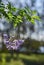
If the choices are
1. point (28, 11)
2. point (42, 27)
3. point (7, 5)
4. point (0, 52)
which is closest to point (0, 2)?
point (7, 5)

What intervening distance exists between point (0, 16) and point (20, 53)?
17093mm

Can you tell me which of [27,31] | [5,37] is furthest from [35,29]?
[5,37]

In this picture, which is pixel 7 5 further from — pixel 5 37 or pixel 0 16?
pixel 5 37

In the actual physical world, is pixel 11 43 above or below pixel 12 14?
below

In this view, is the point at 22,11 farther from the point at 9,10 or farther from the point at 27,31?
the point at 27,31

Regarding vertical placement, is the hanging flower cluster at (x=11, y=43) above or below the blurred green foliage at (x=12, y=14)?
below

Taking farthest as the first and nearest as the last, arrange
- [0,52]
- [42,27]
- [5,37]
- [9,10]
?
[0,52] < [42,27] < [5,37] < [9,10]

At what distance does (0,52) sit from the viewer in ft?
Result: 62.1

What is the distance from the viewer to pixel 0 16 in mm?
1969

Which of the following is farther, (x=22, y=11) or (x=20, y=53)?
(x=20, y=53)

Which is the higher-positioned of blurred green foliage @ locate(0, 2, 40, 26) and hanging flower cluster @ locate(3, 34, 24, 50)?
blurred green foliage @ locate(0, 2, 40, 26)

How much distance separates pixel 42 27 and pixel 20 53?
2674 millimetres

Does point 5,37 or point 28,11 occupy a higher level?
point 28,11

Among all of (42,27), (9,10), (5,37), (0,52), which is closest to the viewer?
(9,10)
